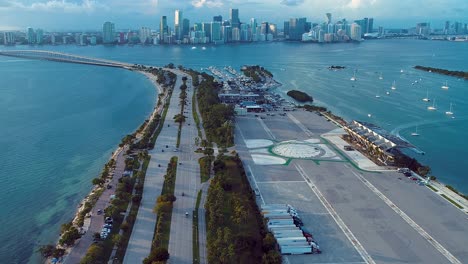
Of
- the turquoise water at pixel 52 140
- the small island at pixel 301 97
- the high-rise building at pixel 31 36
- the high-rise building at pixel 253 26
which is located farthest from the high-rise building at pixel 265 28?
the small island at pixel 301 97

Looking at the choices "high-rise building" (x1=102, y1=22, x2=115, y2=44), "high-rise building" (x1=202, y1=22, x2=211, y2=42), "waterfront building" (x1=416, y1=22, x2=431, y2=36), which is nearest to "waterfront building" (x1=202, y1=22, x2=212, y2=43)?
"high-rise building" (x1=202, y1=22, x2=211, y2=42)

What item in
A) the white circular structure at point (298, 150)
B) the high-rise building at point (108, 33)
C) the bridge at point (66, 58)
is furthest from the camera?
the high-rise building at point (108, 33)

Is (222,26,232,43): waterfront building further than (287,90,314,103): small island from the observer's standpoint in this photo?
Yes

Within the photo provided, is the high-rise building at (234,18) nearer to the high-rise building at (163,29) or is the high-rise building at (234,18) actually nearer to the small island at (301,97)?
the high-rise building at (163,29)

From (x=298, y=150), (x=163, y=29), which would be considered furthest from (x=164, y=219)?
(x=163, y=29)

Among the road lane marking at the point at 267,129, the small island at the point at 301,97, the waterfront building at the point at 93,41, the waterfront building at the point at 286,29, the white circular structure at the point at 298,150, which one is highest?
the waterfront building at the point at 286,29

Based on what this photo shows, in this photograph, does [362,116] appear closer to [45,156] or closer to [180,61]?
[45,156]

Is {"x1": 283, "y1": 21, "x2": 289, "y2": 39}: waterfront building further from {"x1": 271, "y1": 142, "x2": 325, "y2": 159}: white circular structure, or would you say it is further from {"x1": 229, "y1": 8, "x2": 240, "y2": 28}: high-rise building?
{"x1": 271, "y1": 142, "x2": 325, "y2": 159}: white circular structure
